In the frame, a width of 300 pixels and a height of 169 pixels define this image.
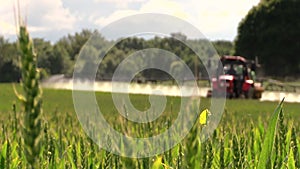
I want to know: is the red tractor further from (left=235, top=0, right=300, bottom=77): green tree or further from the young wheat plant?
the young wheat plant

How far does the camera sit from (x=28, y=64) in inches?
27.8

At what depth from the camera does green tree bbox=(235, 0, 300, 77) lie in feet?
210

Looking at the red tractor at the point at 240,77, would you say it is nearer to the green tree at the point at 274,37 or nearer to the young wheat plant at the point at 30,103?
the green tree at the point at 274,37

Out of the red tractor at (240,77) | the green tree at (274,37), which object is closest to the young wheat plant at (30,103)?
the red tractor at (240,77)

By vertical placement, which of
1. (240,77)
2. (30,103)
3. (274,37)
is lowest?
(30,103)

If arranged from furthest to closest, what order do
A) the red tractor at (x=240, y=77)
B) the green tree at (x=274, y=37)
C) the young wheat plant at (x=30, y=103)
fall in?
the green tree at (x=274, y=37) < the red tractor at (x=240, y=77) < the young wheat plant at (x=30, y=103)

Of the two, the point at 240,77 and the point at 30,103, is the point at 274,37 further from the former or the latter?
the point at 30,103

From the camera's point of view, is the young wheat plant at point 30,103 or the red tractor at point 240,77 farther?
the red tractor at point 240,77

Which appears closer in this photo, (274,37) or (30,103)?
(30,103)

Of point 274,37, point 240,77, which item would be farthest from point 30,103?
point 274,37

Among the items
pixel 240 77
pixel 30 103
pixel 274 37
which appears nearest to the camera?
pixel 30 103

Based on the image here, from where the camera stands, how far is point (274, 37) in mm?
65375

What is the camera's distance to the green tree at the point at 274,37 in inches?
2525

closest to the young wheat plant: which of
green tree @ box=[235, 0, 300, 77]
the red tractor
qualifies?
the red tractor
